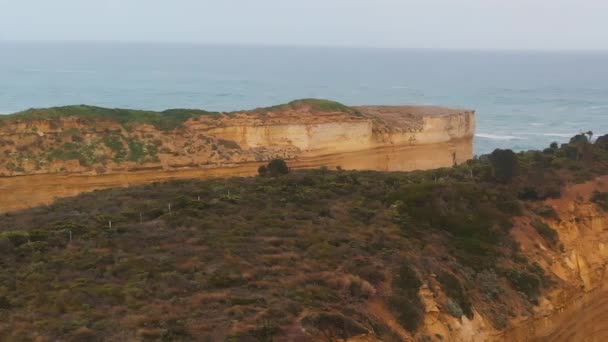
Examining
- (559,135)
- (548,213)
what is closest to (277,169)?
(548,213)

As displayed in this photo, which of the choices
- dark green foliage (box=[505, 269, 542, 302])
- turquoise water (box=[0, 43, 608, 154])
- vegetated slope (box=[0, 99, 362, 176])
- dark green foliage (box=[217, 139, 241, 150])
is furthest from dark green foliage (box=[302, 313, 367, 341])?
turquoise water (box=[0, 43, 608, 154])

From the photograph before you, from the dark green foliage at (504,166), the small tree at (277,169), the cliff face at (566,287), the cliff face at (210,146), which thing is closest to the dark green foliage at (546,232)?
the cliff face at (566,287)

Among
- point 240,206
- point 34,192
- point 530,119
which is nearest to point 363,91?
point 530,119

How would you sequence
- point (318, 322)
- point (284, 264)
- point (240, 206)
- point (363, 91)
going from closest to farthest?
point (318, 322) → point (284, 264) → point (240, 206) → point (363, 91)

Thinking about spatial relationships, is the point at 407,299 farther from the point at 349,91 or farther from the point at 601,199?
the point at 349,91

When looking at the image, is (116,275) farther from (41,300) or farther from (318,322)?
(318,322)

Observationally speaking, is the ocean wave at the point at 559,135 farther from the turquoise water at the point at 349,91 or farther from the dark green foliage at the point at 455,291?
the dark green foliage at the point at 455,291

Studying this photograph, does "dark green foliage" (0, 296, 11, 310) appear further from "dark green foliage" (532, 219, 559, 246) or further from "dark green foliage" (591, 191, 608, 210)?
"dark green foliage" (591, 191, 608, 210)
